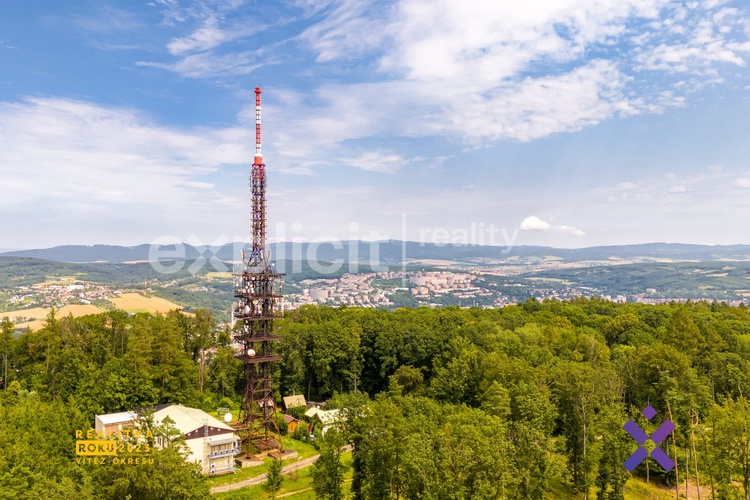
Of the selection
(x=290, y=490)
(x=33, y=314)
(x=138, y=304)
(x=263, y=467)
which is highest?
(x=138, y=304)

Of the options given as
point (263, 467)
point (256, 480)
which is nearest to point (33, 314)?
point (263, 467)

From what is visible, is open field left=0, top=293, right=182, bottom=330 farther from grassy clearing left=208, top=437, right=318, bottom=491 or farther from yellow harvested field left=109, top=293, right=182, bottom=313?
grassy clearing left=208, top=437, right=318, bottom=491

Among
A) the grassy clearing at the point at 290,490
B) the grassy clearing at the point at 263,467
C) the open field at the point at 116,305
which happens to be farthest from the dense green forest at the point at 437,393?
the open field at the point at 116,305

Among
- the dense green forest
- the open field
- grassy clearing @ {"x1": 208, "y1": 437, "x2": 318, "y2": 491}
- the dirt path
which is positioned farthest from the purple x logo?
the open field

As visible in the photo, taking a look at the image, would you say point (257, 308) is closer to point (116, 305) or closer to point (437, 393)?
point (437, 393)

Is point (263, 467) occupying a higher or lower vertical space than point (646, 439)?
lower

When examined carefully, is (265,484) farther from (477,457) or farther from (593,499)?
(593,499)
